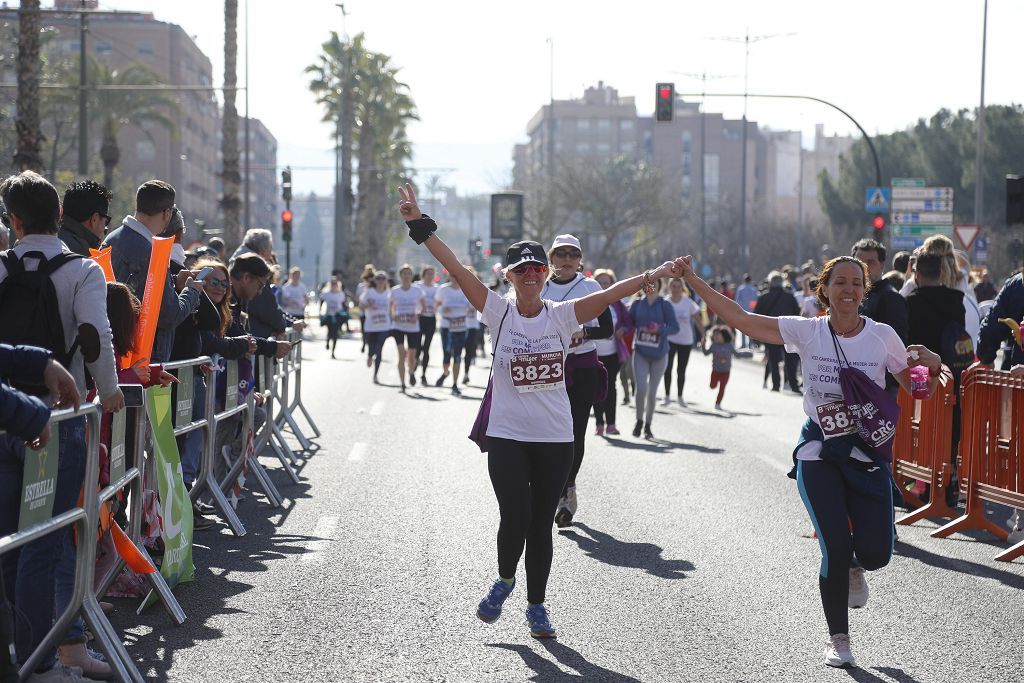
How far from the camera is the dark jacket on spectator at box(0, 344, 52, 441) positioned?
4172 mm

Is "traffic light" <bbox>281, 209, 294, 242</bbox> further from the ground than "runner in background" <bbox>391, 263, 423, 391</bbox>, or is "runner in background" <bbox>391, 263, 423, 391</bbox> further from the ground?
"traffic light" <bbox>281, 209, 294, 242</bbox>

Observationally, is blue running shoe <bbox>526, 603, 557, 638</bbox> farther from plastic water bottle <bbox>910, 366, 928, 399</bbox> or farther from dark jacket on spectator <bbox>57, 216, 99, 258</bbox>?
dark jacket on spectator <bbox>57, 216, 99, 258</bbox>

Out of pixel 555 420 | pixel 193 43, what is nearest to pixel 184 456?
pixel 555 420

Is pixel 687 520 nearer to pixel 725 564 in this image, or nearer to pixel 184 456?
pixel 725 564

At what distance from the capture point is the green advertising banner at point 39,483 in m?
4.72

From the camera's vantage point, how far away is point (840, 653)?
5895 millimetres

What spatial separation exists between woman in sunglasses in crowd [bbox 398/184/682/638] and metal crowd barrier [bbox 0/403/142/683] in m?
1.77

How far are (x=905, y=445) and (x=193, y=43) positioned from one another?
111 meters

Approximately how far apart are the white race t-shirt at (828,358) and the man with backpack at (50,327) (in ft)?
9.68

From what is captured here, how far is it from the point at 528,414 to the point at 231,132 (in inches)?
1079

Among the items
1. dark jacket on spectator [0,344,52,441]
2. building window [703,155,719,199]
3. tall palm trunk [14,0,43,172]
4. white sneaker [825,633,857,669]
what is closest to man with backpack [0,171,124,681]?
dark jacket on spectator [0,344,52,441]

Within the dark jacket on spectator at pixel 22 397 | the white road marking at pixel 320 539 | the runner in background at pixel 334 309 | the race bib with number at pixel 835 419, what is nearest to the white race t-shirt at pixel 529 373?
the race bib with number at pixel 835 419

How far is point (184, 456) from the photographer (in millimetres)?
8766

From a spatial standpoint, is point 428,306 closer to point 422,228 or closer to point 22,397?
point 422,228
